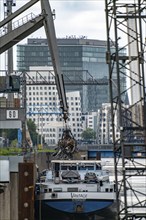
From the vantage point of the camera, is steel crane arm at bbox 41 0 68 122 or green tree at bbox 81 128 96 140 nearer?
steel crane arm at bbox 41 0 68 122

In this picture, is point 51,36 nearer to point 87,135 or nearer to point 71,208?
point 71,208

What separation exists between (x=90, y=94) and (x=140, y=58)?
558ft

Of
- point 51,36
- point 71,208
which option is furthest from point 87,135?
point 71,208

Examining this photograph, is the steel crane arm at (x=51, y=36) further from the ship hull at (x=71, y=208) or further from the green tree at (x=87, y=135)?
the green tree at (x=87, y=135)

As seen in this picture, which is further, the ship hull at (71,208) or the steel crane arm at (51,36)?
the steel crane arm at (51,36)

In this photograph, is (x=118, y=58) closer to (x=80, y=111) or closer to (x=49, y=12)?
(x=49, y=12)

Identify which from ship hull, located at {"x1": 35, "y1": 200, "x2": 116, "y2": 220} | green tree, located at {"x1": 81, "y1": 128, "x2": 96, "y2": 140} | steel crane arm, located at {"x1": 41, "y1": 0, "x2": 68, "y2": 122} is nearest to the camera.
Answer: ship hull, located at {"x1": 35, "y1": 200, "x2": 116, "y2": 220}

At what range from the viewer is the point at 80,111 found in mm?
194125

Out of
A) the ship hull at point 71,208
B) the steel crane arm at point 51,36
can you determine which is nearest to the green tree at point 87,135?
the steel crane arm at point 51,36

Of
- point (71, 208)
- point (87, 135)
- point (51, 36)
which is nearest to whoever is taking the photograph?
point (71, 208)

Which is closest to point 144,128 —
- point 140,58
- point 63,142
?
point 140,58

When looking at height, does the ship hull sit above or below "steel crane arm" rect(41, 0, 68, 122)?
below

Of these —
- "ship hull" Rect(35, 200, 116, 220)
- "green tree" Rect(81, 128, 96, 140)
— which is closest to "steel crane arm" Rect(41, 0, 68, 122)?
"ship hull" Rect(35, 200, 116, 220)

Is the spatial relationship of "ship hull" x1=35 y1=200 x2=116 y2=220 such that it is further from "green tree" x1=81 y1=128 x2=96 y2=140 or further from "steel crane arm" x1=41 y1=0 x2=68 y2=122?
"green tree" x1=81 y1=128 x2=96 y2=140
